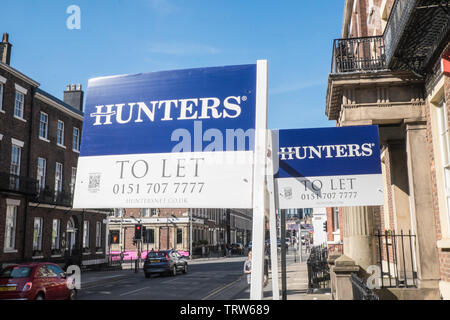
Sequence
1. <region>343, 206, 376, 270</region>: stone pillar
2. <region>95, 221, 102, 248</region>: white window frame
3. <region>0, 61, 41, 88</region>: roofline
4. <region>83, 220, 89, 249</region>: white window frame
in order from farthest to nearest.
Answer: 1. <region>95, 221, 102, 248</region>: white window frame
2. <region>83, 220, 89, 249</region>: white window frame
3. <region>0, 61, 41, 88</region>: roofline
4. <region>343, 206, 376, 270</region>: stone pillar

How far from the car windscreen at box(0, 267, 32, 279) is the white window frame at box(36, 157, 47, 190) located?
16.7 meters

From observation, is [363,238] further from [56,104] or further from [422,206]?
[56,104]

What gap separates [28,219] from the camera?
88.7 feet

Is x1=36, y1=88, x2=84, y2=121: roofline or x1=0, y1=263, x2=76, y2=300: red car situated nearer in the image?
x1=0, y1=263, x2=76, y2=300: red car

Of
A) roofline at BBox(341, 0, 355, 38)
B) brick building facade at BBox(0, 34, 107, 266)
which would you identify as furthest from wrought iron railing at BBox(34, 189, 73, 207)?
roofline at BBox(341, 0, 355, 38)

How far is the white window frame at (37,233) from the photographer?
27.8m

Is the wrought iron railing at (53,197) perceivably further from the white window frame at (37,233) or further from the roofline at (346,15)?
the roofline at (346,15)

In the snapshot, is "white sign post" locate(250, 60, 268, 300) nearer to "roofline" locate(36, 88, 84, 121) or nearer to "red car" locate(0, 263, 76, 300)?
"red car" locate(0, 263, 76, 300)

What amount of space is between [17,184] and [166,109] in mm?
26033

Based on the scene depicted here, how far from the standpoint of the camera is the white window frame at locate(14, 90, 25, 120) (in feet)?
86.2

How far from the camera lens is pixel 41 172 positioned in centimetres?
2931

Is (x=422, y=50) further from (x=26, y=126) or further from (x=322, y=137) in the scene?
(x=26, y=126)

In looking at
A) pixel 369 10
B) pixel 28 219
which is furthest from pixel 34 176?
pixel 369 10

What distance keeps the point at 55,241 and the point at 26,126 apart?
8573mm
